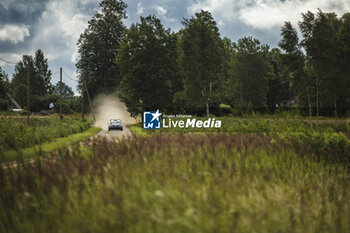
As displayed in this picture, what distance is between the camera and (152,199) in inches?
140

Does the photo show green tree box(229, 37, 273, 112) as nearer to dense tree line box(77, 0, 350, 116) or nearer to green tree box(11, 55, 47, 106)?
dense tree line box(77, 0, 350, 116)

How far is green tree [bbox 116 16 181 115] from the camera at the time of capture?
44.0m

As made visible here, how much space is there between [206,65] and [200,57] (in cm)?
140

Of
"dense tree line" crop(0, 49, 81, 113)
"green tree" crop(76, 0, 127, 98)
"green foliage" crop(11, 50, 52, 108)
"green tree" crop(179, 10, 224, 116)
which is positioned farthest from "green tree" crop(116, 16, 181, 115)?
"green foliage" crop(11, 50, 52, 108)

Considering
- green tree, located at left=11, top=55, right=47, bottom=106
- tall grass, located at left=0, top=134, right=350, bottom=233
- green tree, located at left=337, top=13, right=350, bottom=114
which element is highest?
green tree, located at left=11, top=55, right=47, bottom=106

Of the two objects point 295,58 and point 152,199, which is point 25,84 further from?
point 152,199

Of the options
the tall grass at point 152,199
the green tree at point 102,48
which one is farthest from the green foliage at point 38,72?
the tall grass at point 152,199

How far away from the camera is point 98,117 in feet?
207

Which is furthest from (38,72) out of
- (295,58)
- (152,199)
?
(152,199)

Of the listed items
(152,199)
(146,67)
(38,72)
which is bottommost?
(152,199)

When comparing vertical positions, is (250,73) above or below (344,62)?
above

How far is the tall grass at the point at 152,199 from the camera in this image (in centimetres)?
323

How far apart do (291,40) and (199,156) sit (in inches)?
1040

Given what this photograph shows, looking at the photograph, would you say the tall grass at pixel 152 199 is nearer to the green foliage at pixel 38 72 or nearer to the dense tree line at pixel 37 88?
the dense tree line at pixel 37 88
